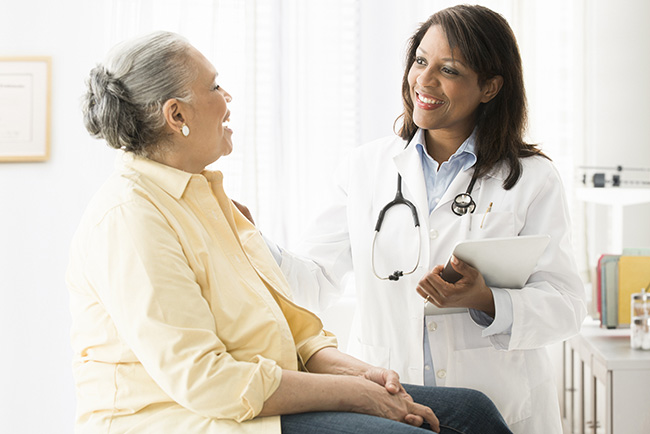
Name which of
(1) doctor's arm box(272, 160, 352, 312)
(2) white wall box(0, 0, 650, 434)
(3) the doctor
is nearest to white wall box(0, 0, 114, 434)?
(2) white wall box(0, 0, 650, 434)

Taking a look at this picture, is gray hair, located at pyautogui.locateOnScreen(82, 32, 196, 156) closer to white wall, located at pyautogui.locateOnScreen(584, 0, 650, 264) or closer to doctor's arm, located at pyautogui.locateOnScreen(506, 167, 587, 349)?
doctor's arm, located at pyautogui.locateOnScreen(506, 167, 587, 349)

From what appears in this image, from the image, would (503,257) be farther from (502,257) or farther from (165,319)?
(165,319)

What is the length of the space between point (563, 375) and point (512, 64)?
1.56 meters

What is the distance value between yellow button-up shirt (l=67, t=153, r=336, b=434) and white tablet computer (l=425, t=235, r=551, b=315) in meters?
0.42

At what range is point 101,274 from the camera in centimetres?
109

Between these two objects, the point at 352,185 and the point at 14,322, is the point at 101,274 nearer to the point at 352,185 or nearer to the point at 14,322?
the point at 352,185

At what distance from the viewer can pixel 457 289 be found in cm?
143

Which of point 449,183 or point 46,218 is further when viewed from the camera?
A: point 46,218

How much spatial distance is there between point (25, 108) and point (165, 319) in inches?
77.8

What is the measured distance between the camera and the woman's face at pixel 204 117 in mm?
1273

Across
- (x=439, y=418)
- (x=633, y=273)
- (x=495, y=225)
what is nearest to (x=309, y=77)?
(x=495, y=225)

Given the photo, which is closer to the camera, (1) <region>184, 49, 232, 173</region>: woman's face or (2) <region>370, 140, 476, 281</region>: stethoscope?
(1) <region>184, 49, 232, 173</region>: woman's face

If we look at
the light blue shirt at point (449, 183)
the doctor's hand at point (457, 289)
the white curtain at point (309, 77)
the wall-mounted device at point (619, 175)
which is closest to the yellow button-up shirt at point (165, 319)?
the doctor's hand at point (457, 289)

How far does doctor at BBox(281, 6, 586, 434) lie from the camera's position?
1.56 m
